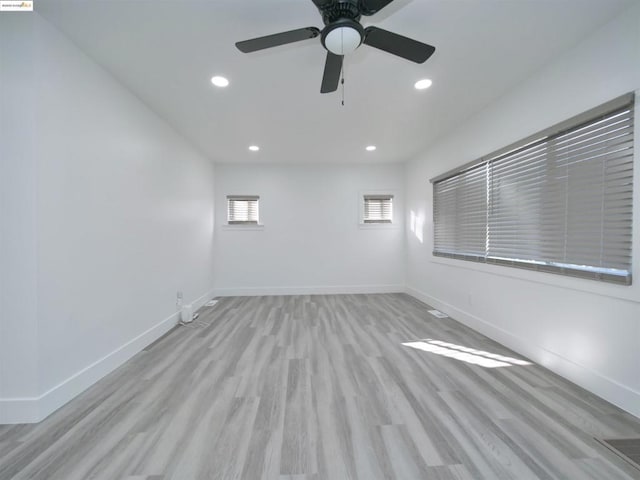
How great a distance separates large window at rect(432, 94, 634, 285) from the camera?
167 centimetres

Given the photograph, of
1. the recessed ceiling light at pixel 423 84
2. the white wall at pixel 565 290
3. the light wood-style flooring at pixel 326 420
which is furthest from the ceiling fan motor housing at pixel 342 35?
the light wood-style flooring at pixel 326 420

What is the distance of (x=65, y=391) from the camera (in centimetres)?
175

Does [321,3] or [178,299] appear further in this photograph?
[178,299]

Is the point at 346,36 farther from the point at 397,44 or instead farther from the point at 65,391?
the point at 65,391

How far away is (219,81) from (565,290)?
3.42 metres

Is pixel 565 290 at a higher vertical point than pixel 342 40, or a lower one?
lower

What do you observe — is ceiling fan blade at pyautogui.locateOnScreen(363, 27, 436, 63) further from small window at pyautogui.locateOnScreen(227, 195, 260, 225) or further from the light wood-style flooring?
small window at pyautogui.locateOnScreen(227, 195, 260, 225)

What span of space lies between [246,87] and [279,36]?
109 centimetres

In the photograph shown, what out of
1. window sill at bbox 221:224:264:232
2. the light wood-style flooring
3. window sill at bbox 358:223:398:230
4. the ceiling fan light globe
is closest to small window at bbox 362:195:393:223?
window sill at bbox 358:223:398:230

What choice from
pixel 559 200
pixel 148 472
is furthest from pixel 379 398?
pixel 559 200

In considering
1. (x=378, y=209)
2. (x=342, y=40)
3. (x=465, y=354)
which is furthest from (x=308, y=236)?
(x=342, y=40)

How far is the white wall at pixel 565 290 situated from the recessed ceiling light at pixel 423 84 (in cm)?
88

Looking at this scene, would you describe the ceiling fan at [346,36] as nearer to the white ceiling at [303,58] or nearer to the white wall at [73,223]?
the white ceiling at [303,58]

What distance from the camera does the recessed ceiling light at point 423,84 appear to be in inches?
90.7
